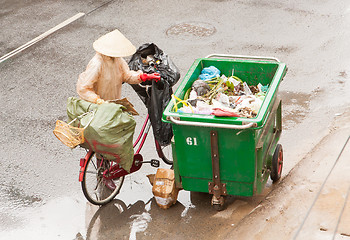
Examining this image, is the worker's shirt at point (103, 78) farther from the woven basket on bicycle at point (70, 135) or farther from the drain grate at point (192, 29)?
the drain grate at point (192, 29)

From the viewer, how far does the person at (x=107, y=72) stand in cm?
588

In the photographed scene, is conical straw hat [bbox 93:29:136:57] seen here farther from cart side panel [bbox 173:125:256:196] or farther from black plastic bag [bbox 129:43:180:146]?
cart side panel [bbox 173:125:256:196]

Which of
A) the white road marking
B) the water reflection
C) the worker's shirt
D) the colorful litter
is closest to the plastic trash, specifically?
the colorful litter

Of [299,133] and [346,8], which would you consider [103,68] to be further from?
[346,8]

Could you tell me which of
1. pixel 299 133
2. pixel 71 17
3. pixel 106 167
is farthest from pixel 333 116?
pixel 71 17

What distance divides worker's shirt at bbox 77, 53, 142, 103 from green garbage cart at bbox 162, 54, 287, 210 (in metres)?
0.70

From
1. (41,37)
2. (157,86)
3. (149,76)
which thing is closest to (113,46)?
(149,76)

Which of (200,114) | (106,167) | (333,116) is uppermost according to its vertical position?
(200,114)

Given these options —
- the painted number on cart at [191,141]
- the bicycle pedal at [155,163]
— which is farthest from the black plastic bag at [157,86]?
the painted number on cart at [191,141]

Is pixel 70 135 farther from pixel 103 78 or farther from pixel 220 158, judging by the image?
pixel 220 158

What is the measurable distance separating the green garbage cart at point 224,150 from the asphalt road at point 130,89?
423 mm

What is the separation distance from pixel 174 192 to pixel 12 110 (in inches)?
139

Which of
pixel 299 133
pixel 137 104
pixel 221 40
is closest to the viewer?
pixel 299 133

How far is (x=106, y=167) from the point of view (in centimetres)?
625
